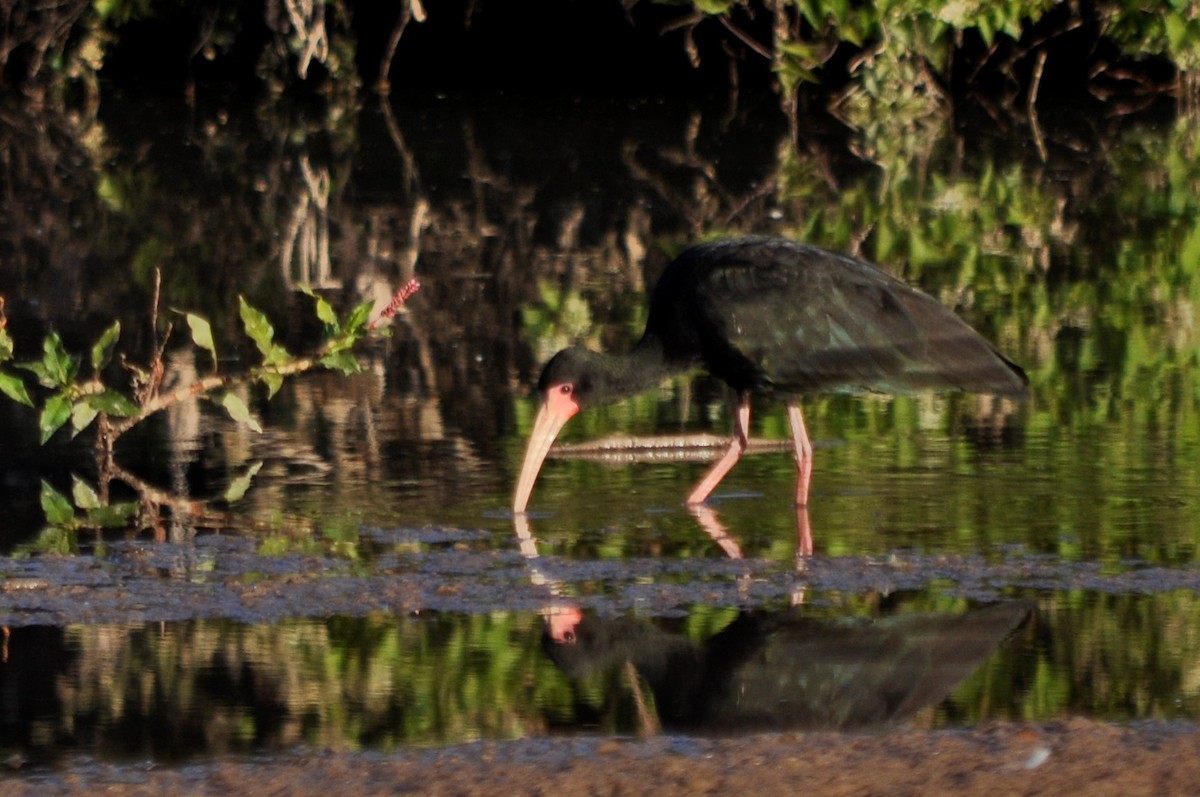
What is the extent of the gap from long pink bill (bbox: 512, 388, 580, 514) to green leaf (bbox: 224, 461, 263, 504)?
932mm

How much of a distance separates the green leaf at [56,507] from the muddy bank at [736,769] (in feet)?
8.49

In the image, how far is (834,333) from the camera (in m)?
7.94

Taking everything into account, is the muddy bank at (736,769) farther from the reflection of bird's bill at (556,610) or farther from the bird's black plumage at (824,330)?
the bird's black plumage at (824,330)

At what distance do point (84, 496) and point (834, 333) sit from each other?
8.34 feet

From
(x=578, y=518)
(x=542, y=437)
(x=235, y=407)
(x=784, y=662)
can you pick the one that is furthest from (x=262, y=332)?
(x=784, y=662)

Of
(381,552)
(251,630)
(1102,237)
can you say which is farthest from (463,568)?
(1102,237)

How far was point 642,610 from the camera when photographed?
642 centimetres

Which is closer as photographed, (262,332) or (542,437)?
(542,437)

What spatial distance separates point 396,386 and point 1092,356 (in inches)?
123

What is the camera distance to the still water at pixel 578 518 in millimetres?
5656

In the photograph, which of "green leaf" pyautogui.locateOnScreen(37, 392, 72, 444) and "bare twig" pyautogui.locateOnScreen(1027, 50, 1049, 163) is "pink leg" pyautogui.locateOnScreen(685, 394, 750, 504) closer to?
"green leaf" pyautogui.locateOnScreen(37, 392, 72, 444)

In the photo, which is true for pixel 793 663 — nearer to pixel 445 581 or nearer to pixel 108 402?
pixel 445 581

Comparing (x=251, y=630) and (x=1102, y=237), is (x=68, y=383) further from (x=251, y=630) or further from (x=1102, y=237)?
(x=1102, y=237)

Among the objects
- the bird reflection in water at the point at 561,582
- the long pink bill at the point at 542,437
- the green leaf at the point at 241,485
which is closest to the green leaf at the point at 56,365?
the green leaf at the point at 241,485
